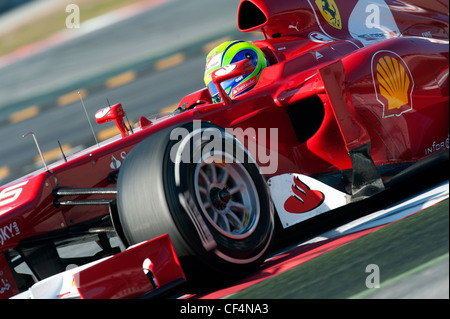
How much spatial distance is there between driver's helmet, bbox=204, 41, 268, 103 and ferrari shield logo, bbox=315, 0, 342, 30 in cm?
76

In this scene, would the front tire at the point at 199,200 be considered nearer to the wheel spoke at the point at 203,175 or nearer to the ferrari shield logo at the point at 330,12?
the wheel spoke at the point at 203,175

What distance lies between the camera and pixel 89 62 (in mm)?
12484

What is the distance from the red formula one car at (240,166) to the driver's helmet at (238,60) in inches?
4.8

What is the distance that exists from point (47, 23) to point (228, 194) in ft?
42.4

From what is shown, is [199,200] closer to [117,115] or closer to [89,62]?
[117,115]

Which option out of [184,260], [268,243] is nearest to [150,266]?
[184,260]

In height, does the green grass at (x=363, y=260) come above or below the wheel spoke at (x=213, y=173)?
below

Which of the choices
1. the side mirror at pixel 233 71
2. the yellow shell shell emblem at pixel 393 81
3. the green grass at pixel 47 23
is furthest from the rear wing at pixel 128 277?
the green grass at pixel 47 23

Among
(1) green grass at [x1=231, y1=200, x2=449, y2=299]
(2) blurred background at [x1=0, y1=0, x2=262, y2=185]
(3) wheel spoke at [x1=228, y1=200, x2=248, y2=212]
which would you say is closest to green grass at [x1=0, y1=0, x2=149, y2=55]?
(2) blurred background at [x1=0, y1=0, x2=262, y2=185]

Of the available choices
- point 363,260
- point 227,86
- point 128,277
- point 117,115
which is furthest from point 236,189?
point 117,115

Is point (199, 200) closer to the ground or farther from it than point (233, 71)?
closer to the ground

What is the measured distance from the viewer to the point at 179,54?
11.2 m

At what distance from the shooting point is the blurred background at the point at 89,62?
9250 millimetres
